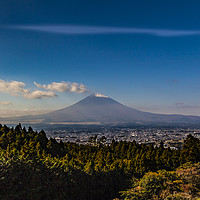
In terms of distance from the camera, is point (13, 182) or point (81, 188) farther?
point (81, 188)

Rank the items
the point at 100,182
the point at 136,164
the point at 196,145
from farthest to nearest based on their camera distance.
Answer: the point at 196,145 < the point at 136,164 < the point at 100,182

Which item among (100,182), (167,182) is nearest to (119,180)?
(100,182)

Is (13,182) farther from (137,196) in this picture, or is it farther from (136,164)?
(136,164)

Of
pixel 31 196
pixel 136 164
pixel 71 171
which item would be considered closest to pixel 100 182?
pixel 71 171

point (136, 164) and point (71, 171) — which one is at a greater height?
point (71, 171)

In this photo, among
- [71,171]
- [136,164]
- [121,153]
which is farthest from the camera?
[121,153]

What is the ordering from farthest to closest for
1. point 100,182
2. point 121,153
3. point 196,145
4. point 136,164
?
point 121,153 → point 196,145 → point 136,164 → point 100,182

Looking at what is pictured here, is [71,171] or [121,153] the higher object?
[71,171]

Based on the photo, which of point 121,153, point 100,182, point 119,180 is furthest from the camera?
point 121,153

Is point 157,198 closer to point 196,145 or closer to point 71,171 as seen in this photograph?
point 71,171
